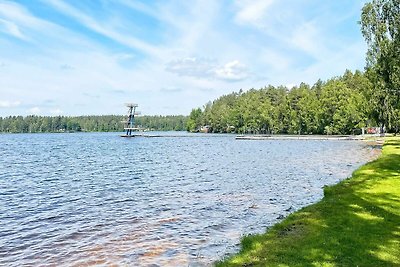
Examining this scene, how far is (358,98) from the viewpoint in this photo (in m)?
116

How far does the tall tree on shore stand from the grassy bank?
36466mm

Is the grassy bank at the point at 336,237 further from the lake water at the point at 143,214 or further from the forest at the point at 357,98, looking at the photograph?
the forest at the point at 357,98

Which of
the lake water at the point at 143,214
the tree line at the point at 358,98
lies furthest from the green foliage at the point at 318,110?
the lake water at the point at 143,214

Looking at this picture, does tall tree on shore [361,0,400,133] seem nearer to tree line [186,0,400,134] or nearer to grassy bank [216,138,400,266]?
tree line [186,0,400,134]

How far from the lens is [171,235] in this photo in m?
16.1

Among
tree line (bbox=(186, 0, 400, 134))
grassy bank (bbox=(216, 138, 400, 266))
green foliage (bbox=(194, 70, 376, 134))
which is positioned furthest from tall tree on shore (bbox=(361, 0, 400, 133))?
green foliage (bbox=(194, 70, 376, 134))

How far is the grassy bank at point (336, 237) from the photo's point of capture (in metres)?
10.4

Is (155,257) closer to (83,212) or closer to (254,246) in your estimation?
(254,246)

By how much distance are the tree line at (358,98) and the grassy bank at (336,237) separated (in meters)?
36.6

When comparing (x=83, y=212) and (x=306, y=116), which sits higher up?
(x=306, y=116)

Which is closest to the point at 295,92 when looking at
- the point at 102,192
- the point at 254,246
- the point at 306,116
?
the point at 306,116

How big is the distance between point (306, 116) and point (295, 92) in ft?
71.4

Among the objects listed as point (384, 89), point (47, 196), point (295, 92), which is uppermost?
A: point (295, 92)

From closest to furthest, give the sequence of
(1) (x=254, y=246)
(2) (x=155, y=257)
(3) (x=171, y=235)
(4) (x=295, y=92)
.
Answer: (1) (x=254, y=246) < (2) (x=155, y=257) < (3) (x=171, y=235) < (4) (x=295, y=92)
